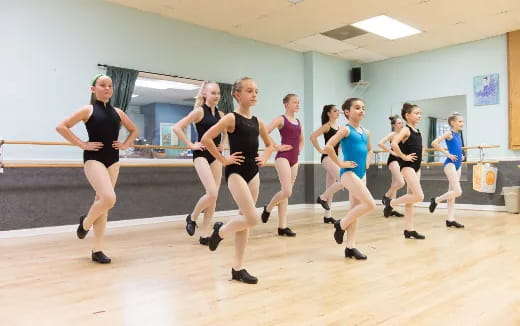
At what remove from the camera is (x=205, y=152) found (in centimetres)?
388

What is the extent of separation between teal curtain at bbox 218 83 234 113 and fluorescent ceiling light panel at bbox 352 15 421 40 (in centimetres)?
210

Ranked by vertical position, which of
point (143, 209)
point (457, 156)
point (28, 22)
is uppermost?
point (28, 22)

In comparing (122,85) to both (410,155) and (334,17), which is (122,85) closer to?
(334,17)

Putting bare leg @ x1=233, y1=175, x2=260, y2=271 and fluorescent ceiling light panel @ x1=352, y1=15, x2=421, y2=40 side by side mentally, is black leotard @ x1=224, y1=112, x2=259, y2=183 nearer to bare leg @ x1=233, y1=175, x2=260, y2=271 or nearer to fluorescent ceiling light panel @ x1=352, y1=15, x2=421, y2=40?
bare leg @ x1=233, y1=175, x2=260, y2=271

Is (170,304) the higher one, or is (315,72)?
(315,72)

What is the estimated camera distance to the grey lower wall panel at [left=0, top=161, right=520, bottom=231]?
465 cm

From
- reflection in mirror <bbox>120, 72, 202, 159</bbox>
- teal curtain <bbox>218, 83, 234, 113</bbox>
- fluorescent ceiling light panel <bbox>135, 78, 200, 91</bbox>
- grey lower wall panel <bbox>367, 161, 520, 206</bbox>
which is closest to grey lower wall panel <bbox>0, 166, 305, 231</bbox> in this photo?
reflection in mirror <bbox>120, 72, 202, 159</bbox>

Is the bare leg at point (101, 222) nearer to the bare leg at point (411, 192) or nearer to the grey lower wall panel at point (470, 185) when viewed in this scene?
the bare leg at point (411, 192)

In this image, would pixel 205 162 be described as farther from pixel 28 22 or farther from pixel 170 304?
pixel 28 22

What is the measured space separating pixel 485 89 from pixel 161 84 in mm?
5032

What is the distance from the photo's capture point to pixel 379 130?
8.52 metres

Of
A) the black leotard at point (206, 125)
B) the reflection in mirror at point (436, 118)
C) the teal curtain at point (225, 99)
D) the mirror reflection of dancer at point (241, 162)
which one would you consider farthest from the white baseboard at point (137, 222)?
the mirror reflection of dancer at point (241, 162)

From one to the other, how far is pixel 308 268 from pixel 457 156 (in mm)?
3013

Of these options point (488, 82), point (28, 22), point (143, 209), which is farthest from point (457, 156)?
point (28, 22)
